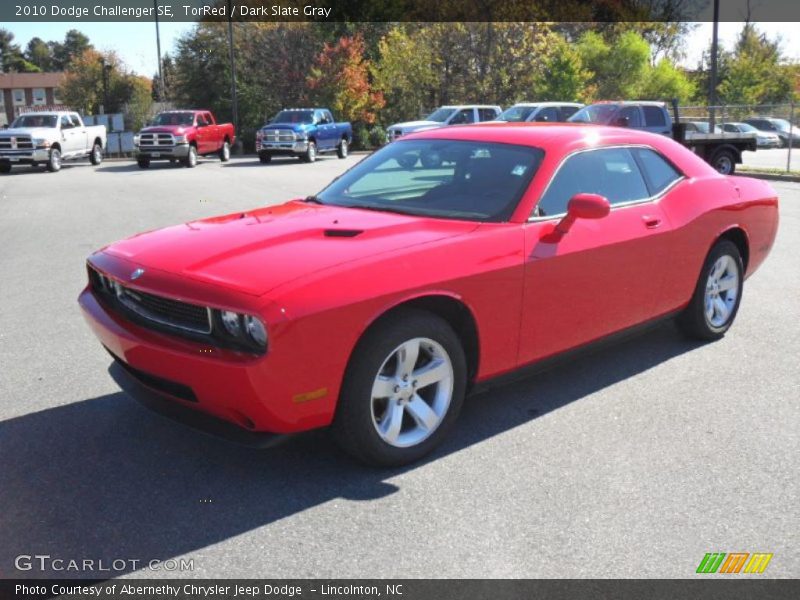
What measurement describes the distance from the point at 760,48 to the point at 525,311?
2645 inches

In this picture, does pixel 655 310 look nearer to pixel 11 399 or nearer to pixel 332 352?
pixel 332 352

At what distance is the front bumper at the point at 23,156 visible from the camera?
25.1 meters

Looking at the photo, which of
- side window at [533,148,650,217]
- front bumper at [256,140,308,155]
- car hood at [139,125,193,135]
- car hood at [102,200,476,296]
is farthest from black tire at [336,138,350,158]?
car hood at [102,200,476,296]

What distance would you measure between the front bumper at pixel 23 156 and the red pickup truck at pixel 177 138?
3.04 m

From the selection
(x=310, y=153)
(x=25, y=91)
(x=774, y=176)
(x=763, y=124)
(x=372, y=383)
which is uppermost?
(x=25, y=91)

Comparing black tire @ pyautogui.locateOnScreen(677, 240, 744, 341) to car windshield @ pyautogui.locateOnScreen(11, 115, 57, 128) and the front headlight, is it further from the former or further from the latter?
car windshield @ pyautogui.locateOnScreen(11, 115, 57, 128)

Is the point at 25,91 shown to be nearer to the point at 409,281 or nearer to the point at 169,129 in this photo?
the point at 169,129

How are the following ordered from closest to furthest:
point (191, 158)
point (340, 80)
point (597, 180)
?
point (597, 180) < point (191, 158) < point (340, 80)

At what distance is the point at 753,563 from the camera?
312 cm

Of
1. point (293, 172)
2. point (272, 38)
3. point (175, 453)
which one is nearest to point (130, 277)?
point (175, 453)

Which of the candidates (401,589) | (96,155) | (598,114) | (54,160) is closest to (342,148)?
(96,155)

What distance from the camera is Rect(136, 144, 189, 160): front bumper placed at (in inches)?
1077

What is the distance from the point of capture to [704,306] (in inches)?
227

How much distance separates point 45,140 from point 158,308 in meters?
24.4
